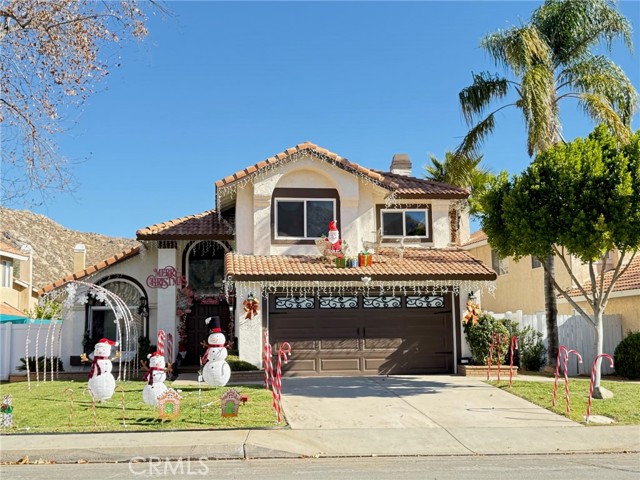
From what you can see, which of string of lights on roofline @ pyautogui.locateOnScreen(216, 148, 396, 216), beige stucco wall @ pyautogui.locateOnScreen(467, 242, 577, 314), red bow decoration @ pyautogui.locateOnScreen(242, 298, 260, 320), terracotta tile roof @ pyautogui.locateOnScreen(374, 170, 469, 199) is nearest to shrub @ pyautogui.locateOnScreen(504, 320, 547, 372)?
terracotta tile roof @ pyautogui.locateOnScreen(374, 170, 469, 199)

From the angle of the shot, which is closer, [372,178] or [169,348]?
[169,348]

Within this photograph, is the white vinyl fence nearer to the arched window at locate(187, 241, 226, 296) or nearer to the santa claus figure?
the santa claus figure

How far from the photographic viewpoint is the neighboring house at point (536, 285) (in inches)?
816

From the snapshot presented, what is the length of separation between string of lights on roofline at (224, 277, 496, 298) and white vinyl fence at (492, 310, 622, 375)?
116 inches

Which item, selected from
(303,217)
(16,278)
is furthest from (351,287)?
(16,278)

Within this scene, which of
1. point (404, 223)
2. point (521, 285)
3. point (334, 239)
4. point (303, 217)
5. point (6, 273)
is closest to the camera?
point (334, 239)

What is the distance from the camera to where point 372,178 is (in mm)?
19266

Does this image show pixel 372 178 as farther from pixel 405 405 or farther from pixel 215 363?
pixel 215 363

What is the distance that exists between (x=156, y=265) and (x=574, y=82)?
549 inches

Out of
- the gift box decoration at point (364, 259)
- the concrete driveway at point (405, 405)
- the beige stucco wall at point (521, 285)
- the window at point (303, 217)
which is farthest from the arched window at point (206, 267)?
the beige stucco wall at point (521, 285)

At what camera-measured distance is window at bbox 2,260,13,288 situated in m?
32.5

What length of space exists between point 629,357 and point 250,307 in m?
10.4

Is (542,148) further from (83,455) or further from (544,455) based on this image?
(83,455)

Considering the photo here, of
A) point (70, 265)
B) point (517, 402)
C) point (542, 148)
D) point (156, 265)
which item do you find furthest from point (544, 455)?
point (70, 265)
